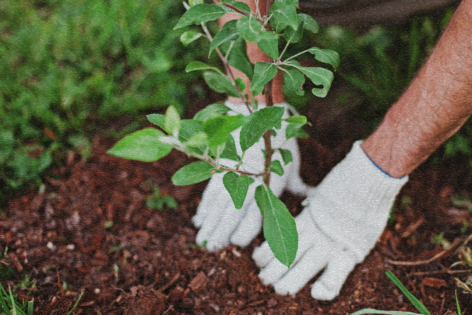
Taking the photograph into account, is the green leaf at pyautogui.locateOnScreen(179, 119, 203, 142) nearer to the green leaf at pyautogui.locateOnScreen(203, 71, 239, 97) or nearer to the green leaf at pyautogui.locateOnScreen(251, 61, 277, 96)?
the green leaf at pyautogui.locateOnScreen(251, 61, 277, 96)

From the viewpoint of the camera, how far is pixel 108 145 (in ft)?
5.88

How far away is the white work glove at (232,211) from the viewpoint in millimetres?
1469

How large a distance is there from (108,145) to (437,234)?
1.53 meters

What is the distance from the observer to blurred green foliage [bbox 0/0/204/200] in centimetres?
178

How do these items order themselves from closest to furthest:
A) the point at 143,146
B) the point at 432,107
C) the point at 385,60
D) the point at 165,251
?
the point at 143,146
the point at 432,107
the point at 165,251
the point at 385,60

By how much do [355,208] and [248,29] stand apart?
91cm

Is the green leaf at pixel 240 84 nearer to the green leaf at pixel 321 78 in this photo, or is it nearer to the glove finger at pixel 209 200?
the green leaf at pixel 321 78

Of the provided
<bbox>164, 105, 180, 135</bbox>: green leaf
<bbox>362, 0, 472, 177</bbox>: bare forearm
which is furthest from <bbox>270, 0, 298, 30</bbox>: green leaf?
<bbox>362, 0, 472, 177</bbox>: bare forearm

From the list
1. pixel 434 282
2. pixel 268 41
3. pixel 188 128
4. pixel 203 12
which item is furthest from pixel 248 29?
pixel 434 282

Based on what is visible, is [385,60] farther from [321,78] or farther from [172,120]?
[172,120]

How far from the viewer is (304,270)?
137cm

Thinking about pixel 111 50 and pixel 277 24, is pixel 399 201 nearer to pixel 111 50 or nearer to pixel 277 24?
pixel 277 24

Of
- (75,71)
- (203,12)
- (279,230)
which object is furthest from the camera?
(75,71)

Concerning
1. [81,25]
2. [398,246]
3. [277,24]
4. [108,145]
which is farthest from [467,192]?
[81,25]
